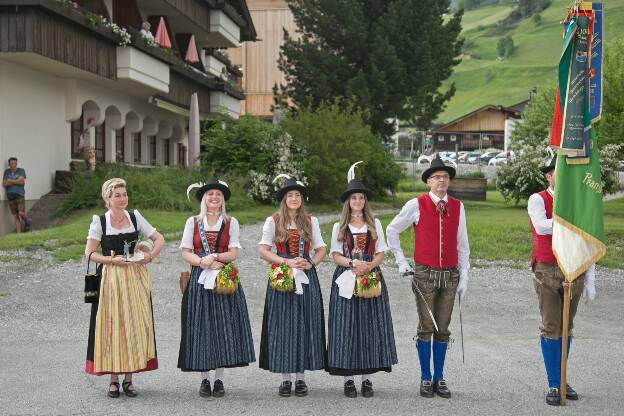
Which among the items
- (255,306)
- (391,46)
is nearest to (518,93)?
(391,46)

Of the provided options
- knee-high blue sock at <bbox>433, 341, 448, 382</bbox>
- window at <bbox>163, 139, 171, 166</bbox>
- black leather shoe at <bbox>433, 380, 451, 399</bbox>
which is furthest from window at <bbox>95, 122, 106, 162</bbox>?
black leather shoe at <bbox>433, 380, 451, 399</bbox>

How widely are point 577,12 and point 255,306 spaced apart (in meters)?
5.97

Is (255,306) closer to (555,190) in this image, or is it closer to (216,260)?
(216,260)

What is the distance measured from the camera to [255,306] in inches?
454

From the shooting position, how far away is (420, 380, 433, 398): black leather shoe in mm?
6910

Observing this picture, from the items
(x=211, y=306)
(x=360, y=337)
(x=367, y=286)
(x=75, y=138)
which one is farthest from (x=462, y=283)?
(x=75, y=138)

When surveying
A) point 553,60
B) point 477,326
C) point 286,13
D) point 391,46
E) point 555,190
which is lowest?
point 477,326

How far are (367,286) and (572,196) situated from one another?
5.89 feet

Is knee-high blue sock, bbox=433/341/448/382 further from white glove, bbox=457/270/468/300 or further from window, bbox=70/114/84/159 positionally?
window, bbox=70/114/84/159

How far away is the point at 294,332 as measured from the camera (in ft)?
22.9

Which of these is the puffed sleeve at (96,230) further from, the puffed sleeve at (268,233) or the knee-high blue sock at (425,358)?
the knee-high blue sock at (425,358)

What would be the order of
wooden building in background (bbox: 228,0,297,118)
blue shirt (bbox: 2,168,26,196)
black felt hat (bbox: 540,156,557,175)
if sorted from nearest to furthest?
1. black felt hat (bbox: 540,156,557,175)
2. blue shirt (bbox: 2,168,26,196)
3. wooden building in background (bbox: 228,0,297,118)

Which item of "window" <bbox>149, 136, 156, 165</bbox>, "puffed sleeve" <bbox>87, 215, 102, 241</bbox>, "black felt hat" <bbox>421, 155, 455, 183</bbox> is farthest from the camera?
"window" <bbox>149, 136, 156, 165</bbox>

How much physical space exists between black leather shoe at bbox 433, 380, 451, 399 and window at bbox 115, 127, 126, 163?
23.1 m
